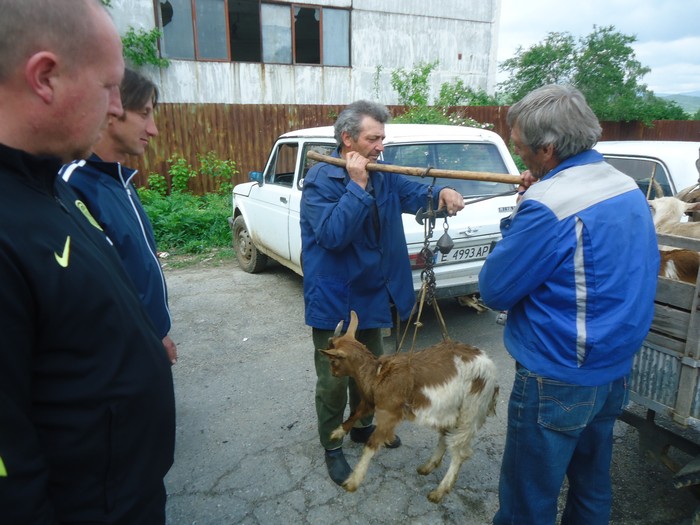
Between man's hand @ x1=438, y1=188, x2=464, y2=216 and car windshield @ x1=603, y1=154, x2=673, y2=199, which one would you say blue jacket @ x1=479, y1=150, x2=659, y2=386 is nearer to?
man's hand @ x1=438, y1=188, x2=464, y2=216

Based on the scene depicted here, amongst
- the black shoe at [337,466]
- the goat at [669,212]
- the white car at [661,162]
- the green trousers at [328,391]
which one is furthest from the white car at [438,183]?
the black shoe at [337,466]

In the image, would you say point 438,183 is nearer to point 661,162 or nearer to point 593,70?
point 661,162

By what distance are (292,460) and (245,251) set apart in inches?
186

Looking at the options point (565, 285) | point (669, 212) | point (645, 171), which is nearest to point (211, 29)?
point (645, 171)

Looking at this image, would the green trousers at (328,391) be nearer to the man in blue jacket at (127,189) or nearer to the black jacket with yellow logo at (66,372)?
the man in blue jacket at (127,189)

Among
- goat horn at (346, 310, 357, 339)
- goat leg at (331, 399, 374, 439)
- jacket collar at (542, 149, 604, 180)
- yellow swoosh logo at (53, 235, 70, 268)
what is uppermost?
jacket collar at (542, 149, 604, 180)

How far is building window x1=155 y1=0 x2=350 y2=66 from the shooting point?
464 inches

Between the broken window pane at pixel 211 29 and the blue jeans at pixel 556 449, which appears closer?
the blue jeans at pixel 556 449

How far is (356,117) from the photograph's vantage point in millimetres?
2777

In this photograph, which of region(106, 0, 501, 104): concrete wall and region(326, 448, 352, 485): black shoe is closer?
region(326, 448, 352, 485): black shoe

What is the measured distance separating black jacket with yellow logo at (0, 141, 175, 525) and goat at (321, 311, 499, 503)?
1465mm

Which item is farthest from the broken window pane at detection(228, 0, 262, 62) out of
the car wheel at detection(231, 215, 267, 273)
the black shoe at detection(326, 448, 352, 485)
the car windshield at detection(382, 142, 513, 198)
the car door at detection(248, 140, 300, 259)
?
the black shoe at detection(326, 448, 352, 485)

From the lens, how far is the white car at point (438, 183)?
4609mm

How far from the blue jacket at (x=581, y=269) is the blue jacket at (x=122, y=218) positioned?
154 cm
